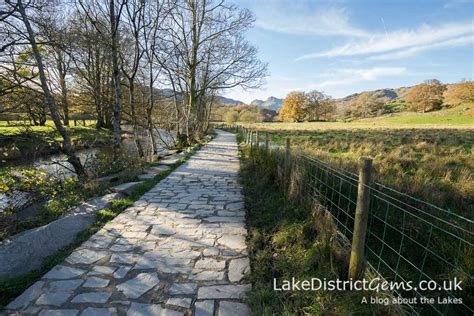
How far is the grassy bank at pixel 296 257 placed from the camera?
2176mm

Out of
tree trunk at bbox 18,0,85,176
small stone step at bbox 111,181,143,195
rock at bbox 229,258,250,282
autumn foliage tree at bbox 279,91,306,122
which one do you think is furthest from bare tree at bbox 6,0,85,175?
autumn foliage tree at bbox 279,91,306,122

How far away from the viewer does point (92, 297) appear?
2.40 metres

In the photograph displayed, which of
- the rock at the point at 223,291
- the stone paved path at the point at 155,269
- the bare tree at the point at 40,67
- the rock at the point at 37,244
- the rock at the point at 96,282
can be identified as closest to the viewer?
the stone paved path at the point at 155,269

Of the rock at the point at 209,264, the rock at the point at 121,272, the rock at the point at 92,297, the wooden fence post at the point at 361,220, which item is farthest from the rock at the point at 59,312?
the wooden fence post at the point at 361,220

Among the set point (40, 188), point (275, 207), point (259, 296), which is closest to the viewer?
point (259, 296)

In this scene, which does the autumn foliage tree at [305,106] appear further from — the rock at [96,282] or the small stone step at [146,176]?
the rock at [96,282]

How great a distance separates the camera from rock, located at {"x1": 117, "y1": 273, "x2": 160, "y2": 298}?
97.0 inches

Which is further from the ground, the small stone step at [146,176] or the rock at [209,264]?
the small stone step at [146,176]

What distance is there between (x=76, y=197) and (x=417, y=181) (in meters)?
7.02

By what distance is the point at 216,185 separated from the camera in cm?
671

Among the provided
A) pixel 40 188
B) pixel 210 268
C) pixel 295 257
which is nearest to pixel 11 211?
pixel 40 188

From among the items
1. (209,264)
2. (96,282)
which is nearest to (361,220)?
(209,264)

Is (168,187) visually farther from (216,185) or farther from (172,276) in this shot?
(172,276)

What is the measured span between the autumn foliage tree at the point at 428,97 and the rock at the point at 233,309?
3206 inches
